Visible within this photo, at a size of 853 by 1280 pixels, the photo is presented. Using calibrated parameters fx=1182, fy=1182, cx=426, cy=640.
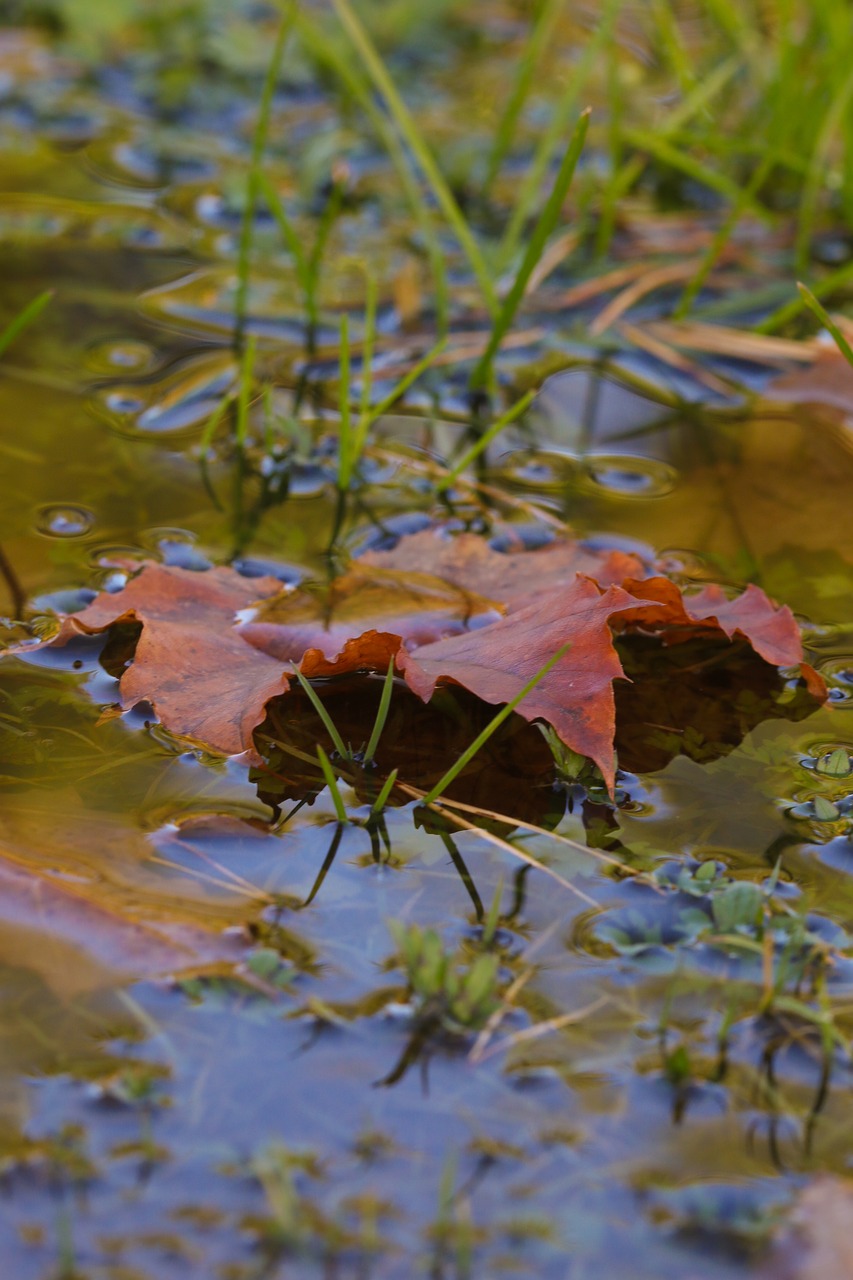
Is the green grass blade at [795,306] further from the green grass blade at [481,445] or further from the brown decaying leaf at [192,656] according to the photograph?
the brown decaying leaf at [192,656]

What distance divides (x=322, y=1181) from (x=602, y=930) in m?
0.42

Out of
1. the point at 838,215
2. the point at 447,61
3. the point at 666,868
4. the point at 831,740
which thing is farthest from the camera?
the point at 447,61

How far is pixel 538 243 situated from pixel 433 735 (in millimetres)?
1002

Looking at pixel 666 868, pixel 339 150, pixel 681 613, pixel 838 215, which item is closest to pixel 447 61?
pixel 339 150

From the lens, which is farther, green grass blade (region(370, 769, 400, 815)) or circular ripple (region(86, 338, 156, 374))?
circular ripple (region(86, 338, 156, 374))

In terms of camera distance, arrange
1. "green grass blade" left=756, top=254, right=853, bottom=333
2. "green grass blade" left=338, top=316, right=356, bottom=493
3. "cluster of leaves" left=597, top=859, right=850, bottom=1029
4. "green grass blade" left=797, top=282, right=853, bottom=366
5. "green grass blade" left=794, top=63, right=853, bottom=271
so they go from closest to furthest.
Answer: "cluster of leaves" left=597, top=859, right=850, bottom=1029, "green grass blade" left=797, top=282, right=853, bottom=366, "green grass blade" left=338, top=316, right=356, bottom=493, "green grass blade" left=756, top=254, right=853, bottom=333, "green grass blade" left=794, top=63, right=853, bottom=271

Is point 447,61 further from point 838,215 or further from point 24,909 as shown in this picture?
point 24,909

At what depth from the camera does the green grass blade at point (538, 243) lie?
1953 millimetres

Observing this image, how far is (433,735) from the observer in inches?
62.6

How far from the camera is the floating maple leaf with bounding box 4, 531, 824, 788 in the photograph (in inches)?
57.6

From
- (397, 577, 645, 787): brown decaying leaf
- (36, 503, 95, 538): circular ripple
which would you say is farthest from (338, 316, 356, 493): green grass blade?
(397, 577, 645, 787): brown decaying leaf

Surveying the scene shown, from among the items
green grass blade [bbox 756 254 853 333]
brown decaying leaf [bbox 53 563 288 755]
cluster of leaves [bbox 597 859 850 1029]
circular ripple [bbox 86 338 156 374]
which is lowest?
circular ripple [bbox 86 338 156 374]

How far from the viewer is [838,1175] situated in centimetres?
109

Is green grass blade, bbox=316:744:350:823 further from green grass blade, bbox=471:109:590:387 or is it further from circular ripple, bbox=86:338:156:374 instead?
circular ripple, bbox=86:338:156:374
